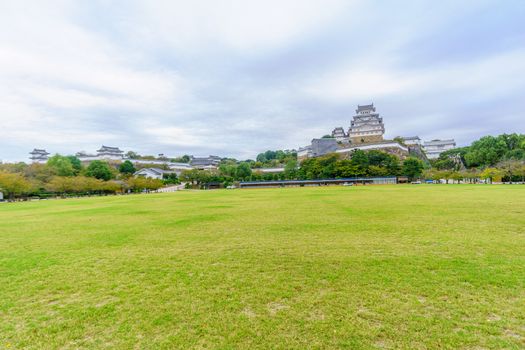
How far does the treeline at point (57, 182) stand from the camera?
36719 millimetres

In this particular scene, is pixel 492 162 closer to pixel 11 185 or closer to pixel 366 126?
pixel 366 126

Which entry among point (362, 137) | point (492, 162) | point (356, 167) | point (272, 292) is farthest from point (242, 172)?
point (272, 292)

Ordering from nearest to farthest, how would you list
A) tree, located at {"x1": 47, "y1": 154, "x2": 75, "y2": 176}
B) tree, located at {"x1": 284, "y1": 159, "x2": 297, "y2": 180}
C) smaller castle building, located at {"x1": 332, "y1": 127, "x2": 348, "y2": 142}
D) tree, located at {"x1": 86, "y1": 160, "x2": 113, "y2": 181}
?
tree, located at {"x1": 47, "y1": 154, "x2": 75, "y2": 176}
tree, located at {"x1": 86, "y1": 160, "x2": 113, "y2": 181}
tree, located at {"x1": 284, "y1": 159, "x2": 297, "y2": 180}
smaller castle building, located at {"x1": 332, "y1": 127, "x2": 348, "y2": 142}

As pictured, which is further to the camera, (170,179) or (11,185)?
(170,179)

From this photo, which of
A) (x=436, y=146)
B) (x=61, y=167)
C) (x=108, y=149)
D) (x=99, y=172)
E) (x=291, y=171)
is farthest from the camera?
(x=436, y=146)

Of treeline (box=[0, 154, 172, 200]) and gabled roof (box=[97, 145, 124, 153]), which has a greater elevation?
gabled roof (box=[97, 145, 124, 153])

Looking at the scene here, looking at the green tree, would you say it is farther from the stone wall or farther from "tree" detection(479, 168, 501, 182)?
"tree" detection(479, 168, 501, 182)

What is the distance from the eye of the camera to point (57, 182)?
41.1 metres

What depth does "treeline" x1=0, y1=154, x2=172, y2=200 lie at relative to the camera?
36.7 m

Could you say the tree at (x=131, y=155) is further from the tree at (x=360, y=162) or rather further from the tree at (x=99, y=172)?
the tree at (x=360, y=162)

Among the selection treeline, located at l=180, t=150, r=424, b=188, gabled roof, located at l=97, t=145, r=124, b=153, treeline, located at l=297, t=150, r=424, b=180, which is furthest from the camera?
gabled roof, located at l=97, t=145, r=124, b=153

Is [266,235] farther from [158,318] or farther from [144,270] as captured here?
[158,318]

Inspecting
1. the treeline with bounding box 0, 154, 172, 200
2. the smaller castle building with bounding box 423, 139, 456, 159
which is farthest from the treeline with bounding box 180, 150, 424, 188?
the smaller castle building with bounding box 423, 139, 456, 159

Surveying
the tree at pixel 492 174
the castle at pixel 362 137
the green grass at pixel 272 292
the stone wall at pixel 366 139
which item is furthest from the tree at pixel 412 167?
the green grass at pixel 272 292
